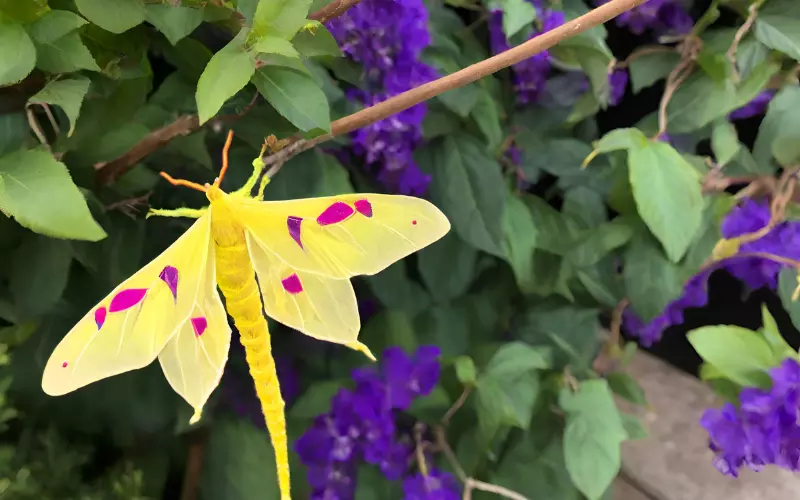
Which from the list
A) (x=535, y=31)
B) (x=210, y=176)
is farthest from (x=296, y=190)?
(x=535, y=31)

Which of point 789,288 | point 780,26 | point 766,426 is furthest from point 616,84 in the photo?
point 766,426

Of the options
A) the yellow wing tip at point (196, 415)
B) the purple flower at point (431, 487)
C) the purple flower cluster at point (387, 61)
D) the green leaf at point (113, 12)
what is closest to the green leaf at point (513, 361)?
the purple flower at point (431, 487)

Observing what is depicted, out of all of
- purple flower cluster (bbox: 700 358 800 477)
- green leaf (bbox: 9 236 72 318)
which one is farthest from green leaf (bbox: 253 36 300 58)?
purple flower cluster (bbox: 700 358 800 477)

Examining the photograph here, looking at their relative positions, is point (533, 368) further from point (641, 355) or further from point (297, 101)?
point (641, 355)

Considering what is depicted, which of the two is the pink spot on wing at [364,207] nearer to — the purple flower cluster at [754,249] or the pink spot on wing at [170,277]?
the pink spot on wing at [170,277]

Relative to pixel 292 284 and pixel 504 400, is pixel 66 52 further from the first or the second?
pixel 504 400

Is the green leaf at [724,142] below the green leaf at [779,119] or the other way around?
below
